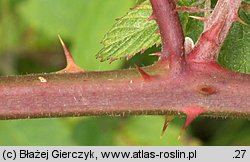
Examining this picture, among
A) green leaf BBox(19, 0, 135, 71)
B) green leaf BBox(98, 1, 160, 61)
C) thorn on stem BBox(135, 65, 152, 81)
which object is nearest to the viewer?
thorn on stem BBox(135, 65, 152, 81)

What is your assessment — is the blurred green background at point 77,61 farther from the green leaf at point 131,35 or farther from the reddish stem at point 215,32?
the reddish stem at point 215,32

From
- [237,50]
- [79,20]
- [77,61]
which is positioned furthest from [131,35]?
[79,20]

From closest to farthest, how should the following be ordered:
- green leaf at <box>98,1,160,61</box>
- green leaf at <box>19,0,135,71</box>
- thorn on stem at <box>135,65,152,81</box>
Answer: thorn on stem at <box>135,65,152,81</box>, green leaf at <box>98,1,160,61</box>, green leaf at <box>19,0,135,71</box>

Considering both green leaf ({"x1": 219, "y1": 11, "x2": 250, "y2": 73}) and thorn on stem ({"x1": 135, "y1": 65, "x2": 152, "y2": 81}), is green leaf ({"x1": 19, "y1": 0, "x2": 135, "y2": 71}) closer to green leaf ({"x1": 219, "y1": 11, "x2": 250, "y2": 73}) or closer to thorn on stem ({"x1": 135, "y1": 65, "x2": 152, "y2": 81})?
green leaf ({"x1": 219, "y1": 11, "x2": 250, "y2": 73})

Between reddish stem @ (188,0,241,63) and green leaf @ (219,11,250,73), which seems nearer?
reddish stem @ (188,0,241,63)

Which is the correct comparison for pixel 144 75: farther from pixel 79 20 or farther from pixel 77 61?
pixel 79 20

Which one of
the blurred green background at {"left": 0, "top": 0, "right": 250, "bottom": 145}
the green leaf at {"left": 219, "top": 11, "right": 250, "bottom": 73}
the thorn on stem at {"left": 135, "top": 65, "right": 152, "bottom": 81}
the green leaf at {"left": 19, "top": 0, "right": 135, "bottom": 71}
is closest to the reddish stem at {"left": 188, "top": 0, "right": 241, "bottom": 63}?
the thorn on stem at {"left": 135, "top": 65, "right": 152, "bottom": 81}

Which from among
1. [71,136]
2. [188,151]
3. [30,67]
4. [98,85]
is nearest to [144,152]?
[188,151]

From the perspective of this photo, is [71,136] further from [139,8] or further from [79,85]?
[79,85]
